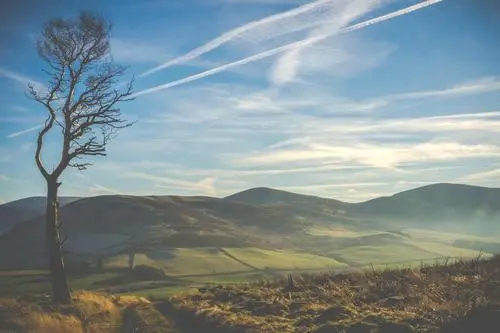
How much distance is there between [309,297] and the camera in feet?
77.4

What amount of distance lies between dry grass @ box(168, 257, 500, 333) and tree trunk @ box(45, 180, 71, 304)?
5228 mm

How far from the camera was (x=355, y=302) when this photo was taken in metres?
20.8

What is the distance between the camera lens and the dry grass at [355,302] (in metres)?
16.1

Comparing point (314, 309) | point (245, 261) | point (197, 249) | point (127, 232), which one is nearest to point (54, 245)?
point (314, 309)

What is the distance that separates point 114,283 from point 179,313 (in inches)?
1667

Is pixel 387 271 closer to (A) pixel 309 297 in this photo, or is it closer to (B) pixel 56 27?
(A) pixel 309 297

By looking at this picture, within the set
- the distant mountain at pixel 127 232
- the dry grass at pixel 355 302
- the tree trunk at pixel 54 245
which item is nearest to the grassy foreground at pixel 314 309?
the dry grass at pixel 355 302

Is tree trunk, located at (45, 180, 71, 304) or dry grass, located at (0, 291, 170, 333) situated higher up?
tree trunk, located at (45, 180, 71, 304)

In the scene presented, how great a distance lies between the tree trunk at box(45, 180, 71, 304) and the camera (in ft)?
79.5

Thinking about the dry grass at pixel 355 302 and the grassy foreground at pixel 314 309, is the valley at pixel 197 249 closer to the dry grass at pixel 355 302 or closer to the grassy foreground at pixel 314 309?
the dry grass at pixel 355 302

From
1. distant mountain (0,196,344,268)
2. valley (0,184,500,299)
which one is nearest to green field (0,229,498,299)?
valley (0,184,500,299)

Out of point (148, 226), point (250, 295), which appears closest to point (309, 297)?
point (250, 295)

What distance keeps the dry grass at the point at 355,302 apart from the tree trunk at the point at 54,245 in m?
5.23

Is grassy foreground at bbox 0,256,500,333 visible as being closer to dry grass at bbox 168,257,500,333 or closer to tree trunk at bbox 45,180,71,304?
dry grass at bbox 168,257,500,333
